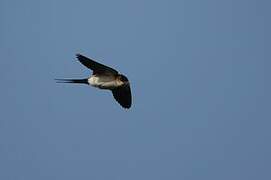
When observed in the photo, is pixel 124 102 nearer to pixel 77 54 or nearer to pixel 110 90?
pixel 110 90

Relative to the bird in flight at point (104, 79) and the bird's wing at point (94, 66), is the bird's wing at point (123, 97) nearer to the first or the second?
the bird in flight at point (104, 79)

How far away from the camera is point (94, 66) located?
17.8 metres

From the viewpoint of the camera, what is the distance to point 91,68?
17.9 m

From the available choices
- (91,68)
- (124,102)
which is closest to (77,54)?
(91,68)

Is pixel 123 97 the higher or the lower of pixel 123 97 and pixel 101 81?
the lower

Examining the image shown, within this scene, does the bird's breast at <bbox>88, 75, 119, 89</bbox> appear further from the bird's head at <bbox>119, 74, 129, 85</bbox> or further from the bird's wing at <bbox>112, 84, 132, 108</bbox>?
the bird's wing at <bbox>112, 84, 132, 108</bbox>

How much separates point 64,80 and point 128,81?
1364 millimetres

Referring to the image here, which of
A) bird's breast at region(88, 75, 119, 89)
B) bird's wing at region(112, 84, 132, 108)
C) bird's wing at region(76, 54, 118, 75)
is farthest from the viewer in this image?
bird's wing at region(112, 84, 132, 108)

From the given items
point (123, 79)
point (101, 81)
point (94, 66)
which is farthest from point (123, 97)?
point (94, 66)

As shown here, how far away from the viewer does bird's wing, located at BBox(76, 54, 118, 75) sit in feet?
57.5

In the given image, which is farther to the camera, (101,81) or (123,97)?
(123,97)

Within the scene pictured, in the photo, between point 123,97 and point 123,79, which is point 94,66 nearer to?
point 123,79

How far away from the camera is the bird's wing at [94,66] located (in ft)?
57.5

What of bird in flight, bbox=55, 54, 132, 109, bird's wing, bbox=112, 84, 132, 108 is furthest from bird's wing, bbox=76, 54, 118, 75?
bird's wing, bbox=112, 84, 132, 108
